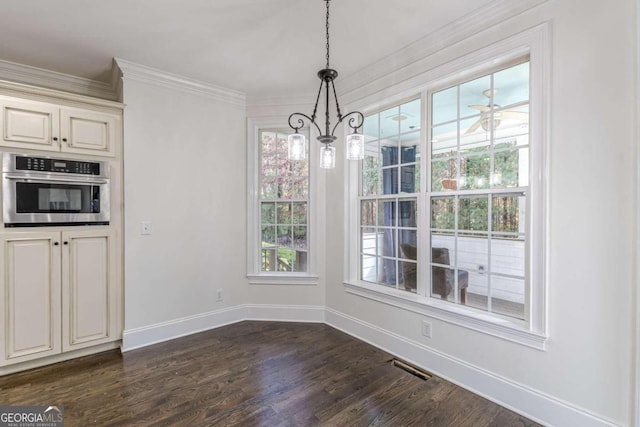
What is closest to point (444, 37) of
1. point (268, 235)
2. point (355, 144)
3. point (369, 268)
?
point (355, 144)

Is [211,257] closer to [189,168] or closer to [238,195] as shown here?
[238,195]

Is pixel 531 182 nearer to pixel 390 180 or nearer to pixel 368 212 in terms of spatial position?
pixel 390 180

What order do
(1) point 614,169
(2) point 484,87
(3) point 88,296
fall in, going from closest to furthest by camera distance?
1. (1) point 614,169
2. (2) point 484,87
3. (3) point 88,296

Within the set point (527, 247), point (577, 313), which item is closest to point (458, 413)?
point (577, 313)

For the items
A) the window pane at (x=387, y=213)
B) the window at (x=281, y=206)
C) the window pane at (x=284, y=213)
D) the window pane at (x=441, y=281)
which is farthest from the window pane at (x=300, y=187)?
the window pane at (x=441, y=281)

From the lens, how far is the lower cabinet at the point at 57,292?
2.43 meters

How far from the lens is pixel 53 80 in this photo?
10.2 feet

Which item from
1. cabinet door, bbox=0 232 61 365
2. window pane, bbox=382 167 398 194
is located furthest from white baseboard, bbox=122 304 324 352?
window pane, bbox=382 167 398 194

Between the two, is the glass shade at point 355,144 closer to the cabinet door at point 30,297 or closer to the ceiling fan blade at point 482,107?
the ceiling fan blade at point 482,107

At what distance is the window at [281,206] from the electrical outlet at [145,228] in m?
1.21

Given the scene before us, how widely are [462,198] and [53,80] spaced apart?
4100 millimetres

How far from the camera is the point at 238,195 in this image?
3.64m

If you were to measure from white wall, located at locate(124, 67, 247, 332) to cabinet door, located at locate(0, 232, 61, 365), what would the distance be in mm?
531

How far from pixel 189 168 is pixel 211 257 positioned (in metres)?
1.01
